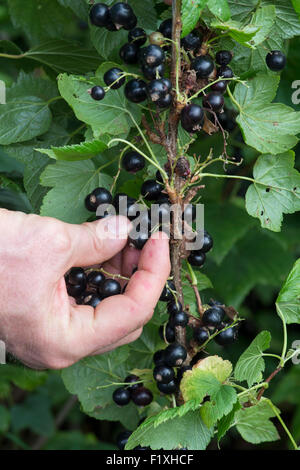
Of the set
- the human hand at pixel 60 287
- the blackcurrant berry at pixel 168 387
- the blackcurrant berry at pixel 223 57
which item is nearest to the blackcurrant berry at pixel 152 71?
the blackcurrant berry at pixel 223 57

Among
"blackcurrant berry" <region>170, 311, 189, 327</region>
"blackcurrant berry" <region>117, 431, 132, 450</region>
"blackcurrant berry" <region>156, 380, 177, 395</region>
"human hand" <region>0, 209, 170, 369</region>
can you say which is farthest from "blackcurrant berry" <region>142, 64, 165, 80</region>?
"blackcurrant berry" <region>117, 431, 132, 450</region>

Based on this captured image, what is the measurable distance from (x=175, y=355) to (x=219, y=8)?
497 mm

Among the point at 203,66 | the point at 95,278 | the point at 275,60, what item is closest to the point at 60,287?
the point at 95,278

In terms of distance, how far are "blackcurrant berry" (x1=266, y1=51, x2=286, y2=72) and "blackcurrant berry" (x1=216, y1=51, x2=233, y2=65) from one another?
8 cm

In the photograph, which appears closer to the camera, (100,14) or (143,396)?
(100,14)

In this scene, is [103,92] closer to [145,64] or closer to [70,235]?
[145,64]

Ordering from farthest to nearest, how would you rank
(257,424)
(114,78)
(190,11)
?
A: (257,424), (114,78), (190,11)

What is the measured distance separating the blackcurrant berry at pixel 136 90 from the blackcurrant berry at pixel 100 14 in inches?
3.8

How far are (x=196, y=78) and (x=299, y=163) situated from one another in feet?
2.81

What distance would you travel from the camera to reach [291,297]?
0.83 meters

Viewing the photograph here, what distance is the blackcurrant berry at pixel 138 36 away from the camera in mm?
809

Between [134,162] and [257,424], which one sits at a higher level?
[134,162]

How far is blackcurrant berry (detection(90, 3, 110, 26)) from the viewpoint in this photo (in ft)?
2.60

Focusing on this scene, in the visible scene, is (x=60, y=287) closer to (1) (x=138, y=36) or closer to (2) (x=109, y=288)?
(2) (x=109, y=288)
